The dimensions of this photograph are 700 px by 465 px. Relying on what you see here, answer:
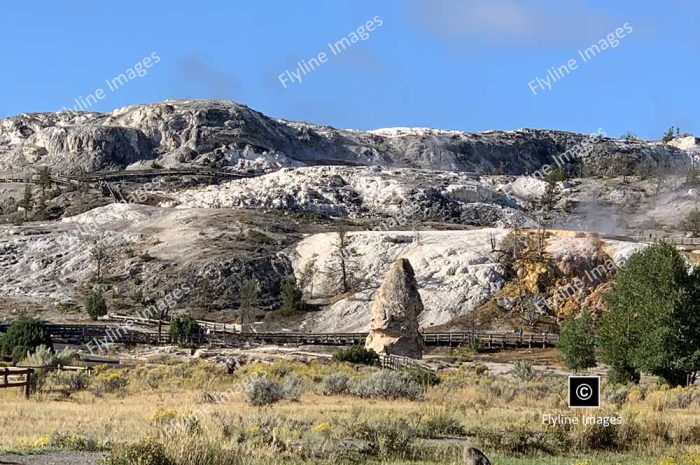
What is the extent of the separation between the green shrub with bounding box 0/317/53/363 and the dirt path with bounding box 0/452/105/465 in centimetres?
2491

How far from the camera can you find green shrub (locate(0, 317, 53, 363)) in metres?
38.3

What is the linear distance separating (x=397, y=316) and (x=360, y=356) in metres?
2.22

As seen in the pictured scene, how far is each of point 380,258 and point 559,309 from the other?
14422 mm

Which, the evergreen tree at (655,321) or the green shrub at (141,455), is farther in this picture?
the evergreen tree at (655,321)

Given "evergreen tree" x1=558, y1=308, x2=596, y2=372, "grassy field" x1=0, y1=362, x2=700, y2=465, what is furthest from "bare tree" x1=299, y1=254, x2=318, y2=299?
"grassy field" x1=0, y1=362, x2=700, y2=465

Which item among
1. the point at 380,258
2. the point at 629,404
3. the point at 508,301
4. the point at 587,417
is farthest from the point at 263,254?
the point at 587,417

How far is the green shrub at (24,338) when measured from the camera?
3828 centimetres

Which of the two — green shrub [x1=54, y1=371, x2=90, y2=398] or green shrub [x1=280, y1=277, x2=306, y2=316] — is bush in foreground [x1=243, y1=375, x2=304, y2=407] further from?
green shrub [x1=280, y1=277, x2=306, y2=316]

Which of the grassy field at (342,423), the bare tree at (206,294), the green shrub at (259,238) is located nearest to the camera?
the grassy field at (342,423)

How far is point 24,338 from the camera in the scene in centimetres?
3909

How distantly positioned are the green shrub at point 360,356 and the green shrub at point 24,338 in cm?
1174

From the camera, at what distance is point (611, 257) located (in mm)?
65125

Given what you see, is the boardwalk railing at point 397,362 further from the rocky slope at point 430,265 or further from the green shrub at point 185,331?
the rocky slope at point 430,265

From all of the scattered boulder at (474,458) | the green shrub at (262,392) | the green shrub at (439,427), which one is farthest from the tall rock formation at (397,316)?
the scattered boulder at (474,458)
